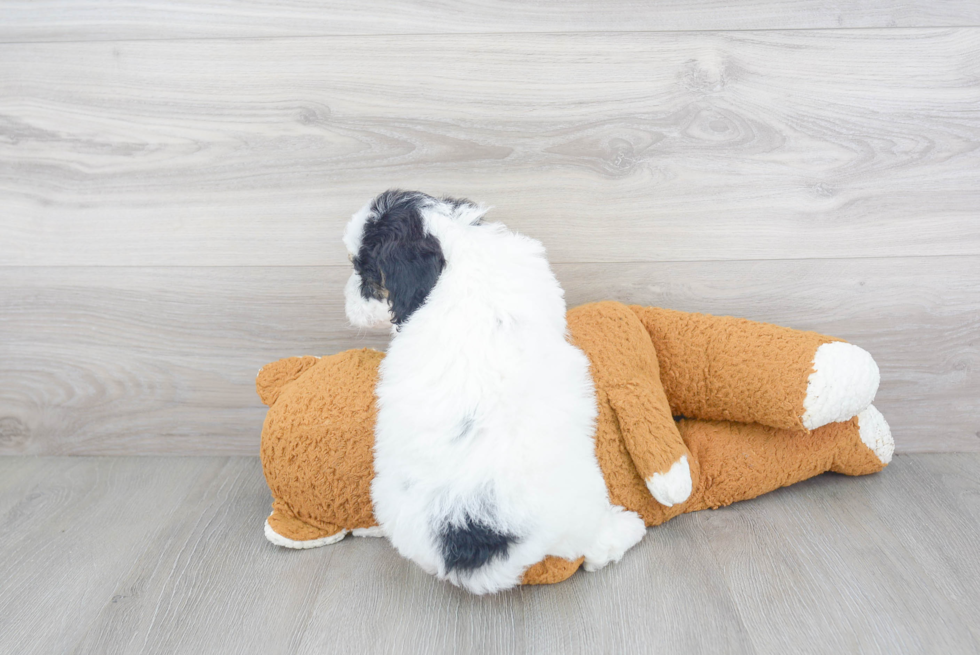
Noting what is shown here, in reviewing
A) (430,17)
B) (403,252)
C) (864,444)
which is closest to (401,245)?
(403,252)

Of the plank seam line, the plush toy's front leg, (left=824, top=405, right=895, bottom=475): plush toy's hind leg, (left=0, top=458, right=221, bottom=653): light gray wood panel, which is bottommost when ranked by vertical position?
(left=0, top=458, right=221, bottom=653): light gray wood panel

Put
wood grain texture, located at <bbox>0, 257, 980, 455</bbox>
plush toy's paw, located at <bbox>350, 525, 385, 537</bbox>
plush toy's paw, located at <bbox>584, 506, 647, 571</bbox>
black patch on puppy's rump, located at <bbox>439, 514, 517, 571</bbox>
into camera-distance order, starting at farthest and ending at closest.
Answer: wood grain texture, located at <bbox>0, 257, 980, 455</bbox>
plush toy's paw, located at <bbox>350, 525, 385, 537</bbox>
plush toy's paw, located at <bbox>584, 506, 647, 571</bbox>
black patch on puppy's rump, located at <bbox>439, 514, 517, 571</bbox>

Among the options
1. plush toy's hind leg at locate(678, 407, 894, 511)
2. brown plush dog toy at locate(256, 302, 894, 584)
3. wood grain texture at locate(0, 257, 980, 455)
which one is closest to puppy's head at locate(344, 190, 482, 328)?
brown plush dog toy at locate(256, 302, 894, 584)

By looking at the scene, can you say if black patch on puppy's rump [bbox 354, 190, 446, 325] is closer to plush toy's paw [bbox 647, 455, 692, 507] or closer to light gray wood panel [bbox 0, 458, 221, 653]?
plush toy's paw [bbox 647, 455, 692, 507]

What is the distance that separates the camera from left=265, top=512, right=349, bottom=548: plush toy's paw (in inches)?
34.0

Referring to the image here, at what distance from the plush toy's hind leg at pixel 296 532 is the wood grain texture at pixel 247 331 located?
26 centimetres

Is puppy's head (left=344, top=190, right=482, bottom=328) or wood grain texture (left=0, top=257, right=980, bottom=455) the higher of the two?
puppy's head (left=344, top=190, right=482, bottom=328)

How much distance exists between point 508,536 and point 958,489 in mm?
697

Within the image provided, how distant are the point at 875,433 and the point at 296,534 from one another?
0.80 m

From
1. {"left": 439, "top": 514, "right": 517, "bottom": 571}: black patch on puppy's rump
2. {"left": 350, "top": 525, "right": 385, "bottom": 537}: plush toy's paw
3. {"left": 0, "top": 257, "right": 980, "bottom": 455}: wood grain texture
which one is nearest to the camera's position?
{"left": 439, "top": 514, "right": 517, "bottom": 571}: black patch on puppy's rump

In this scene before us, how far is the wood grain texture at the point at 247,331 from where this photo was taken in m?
1.00

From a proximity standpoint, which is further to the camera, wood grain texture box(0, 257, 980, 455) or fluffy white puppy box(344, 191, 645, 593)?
wood grain texture box(0, 257, 980, 455)

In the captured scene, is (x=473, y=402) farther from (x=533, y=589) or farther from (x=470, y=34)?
(x=470, y=34)

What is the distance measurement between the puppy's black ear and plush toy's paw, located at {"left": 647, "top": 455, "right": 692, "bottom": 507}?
34 centimetres
